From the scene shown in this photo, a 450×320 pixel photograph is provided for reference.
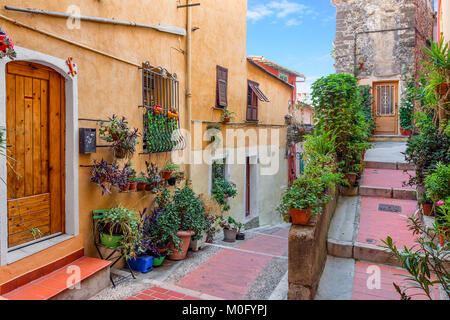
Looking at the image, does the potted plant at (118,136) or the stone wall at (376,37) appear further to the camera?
the stone wall at (376,37)

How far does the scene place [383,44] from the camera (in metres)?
11.8

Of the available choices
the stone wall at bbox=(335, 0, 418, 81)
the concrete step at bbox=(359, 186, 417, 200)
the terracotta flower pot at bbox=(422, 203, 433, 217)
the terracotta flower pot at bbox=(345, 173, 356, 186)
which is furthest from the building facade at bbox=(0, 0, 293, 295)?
the stone wall at bbox=(335, 0, 418, 81)

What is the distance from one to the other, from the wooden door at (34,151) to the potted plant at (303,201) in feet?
9.63

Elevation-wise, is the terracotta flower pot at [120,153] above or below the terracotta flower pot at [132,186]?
above

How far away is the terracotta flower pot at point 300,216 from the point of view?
3701 mm

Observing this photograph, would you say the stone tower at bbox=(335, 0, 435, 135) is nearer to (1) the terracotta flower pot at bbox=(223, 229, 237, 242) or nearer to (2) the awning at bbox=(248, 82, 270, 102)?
(2) the awning at bbox=(248, 82, 270, 102)

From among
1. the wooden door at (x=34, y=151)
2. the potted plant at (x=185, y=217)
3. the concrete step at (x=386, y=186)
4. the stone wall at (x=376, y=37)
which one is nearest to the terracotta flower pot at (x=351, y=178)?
the concrete step at (x=386, y=186)

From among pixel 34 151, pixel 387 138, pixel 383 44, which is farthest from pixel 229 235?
pixel 383 44

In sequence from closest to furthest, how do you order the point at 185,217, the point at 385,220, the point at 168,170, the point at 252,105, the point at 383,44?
the point at 385,220, the point at 185,217, the point at 168,170, the point at 252,105, the point at 383,44

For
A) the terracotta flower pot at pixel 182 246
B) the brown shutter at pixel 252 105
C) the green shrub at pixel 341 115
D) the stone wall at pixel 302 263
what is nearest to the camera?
the stone wall at pixel 302 263

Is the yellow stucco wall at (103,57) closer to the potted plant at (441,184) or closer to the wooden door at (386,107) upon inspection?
the potted plant at (441,184)

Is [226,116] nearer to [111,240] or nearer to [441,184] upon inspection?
[111,240]

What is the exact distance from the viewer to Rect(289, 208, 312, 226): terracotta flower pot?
12.1 ft

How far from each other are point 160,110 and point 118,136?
1.38 meters
